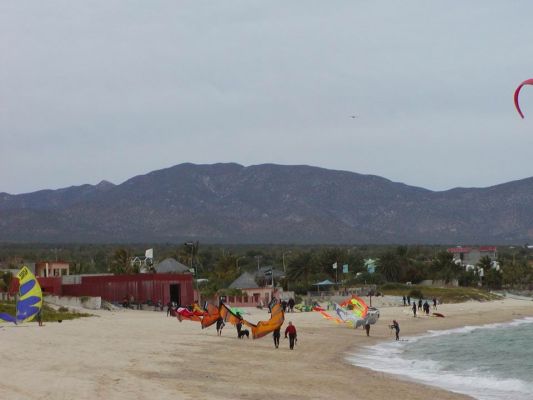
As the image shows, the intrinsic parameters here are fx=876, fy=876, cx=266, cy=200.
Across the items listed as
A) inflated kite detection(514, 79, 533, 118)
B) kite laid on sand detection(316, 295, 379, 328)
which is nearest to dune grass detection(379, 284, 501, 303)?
kite laid on sand detection(316, 295, 379, 328)

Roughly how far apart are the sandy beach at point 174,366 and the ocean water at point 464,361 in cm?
117

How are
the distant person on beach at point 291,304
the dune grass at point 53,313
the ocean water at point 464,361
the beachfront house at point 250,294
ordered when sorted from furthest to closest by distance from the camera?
the beachfront house at point 250,294
the distant person on beach at point 291,304
the dune grass at point 53,313
the ocean water at point 464,361

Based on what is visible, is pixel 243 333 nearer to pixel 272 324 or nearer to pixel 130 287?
pixel 272 324

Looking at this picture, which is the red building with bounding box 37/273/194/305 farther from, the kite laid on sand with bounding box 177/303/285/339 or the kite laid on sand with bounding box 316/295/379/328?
the kite laid on sand with bounding box 316/295/379/328

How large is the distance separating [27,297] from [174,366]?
14.3 meters

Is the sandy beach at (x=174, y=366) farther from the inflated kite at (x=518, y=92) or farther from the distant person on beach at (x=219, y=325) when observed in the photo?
the inflated kite at (x=518, y=92)

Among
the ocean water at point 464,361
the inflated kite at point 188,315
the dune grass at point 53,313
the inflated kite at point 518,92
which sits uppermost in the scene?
the inflated kite at point 518,92

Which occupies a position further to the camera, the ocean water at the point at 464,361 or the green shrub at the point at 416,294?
the green shrub at the point at 416,294

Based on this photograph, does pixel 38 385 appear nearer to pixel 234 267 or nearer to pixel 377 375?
pixel 377 375

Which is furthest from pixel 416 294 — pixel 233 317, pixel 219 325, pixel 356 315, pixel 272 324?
pixel 272 324

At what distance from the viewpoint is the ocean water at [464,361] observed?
2452 cm

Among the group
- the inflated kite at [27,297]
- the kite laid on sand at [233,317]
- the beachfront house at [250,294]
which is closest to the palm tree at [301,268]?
the beachfront house at [250,294]

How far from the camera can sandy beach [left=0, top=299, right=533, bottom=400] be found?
1761 cm

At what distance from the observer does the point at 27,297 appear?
35.2 meters
